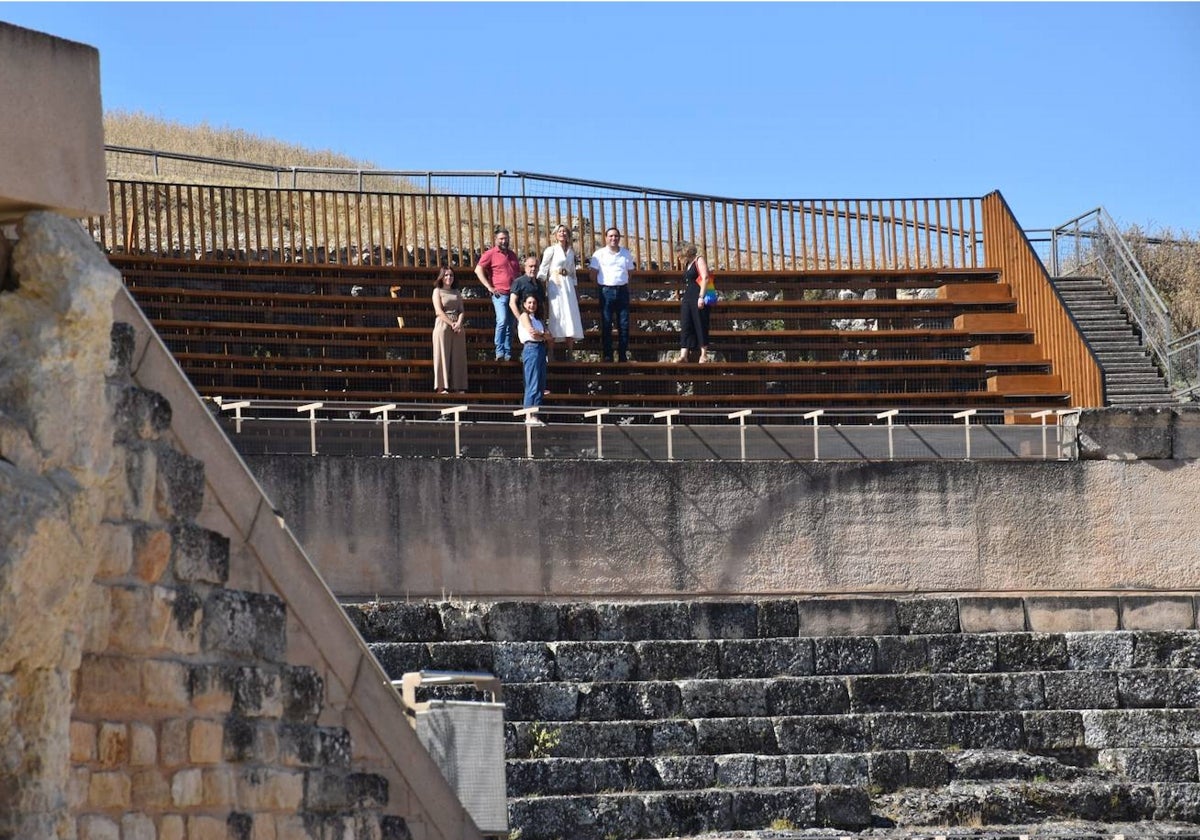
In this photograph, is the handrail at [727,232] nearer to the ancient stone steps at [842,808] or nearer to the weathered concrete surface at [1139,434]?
the weathered concrete surface at [1139,434]

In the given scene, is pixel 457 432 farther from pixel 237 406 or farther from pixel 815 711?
pixel 815 711

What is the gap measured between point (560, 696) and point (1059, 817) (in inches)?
129

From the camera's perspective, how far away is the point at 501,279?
758 inches

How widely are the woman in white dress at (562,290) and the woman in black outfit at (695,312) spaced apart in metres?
1.07

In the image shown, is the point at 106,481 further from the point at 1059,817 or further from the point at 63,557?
the point at 1059,817

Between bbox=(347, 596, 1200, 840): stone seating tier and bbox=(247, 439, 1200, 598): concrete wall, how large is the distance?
1.28 metres

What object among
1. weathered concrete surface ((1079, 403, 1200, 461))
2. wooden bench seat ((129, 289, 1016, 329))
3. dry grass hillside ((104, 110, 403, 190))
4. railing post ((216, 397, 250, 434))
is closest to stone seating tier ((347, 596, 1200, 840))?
weathered concrete surface ((1079, 403, 1200, 461))

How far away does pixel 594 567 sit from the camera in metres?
16.2

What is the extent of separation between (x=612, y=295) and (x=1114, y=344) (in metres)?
5.75

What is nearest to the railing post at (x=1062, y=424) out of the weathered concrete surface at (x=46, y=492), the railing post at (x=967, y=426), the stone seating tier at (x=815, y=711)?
the railing post at (x=967, y=426)

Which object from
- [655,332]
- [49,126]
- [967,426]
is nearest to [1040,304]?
[967,426]

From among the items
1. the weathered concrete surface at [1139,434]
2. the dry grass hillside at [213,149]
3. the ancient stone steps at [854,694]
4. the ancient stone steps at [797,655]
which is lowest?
the ancient stone steps at [854,694]

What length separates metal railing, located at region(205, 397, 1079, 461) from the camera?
1623 centimetres

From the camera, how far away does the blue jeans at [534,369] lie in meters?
18.0
